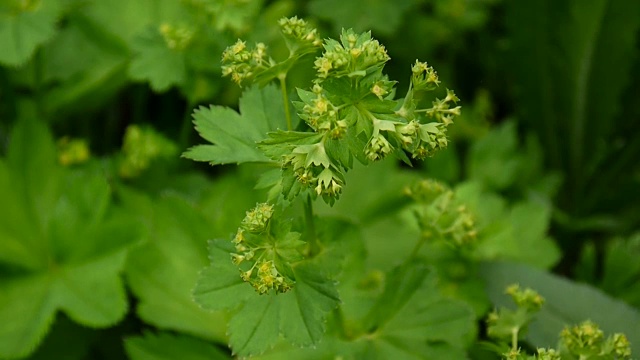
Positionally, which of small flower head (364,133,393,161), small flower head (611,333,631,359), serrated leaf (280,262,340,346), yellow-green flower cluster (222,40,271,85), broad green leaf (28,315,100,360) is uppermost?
yellow-green flower cluster (222,40,271,85)

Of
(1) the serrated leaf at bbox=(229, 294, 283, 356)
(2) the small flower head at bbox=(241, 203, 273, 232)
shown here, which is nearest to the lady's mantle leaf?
(1) the serrated leaf at bbox=(229, 294, 283, 356)

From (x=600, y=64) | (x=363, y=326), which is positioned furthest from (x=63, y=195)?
(x=600, y=64)

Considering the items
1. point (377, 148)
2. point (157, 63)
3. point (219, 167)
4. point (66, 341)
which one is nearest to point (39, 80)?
point (157, 63)

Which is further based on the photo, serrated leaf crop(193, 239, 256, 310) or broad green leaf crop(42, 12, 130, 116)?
broad green leaf crop(42, 12, 130, 116)

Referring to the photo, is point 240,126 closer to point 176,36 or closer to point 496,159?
point 176,36

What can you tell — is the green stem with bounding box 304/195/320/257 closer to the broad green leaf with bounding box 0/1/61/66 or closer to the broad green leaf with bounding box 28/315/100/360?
the broad green leaf with bounding box 28/315/100/360

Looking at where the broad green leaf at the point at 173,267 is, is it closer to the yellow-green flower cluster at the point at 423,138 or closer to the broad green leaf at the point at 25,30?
the broad green leaf at the point at 25,30
